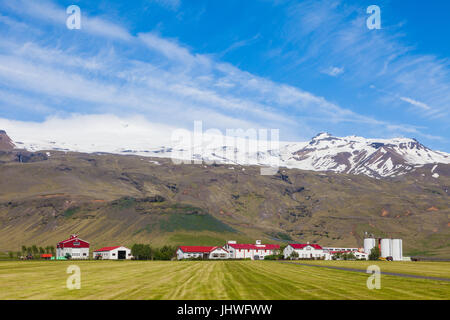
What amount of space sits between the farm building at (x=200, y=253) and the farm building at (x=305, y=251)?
26.4 metres

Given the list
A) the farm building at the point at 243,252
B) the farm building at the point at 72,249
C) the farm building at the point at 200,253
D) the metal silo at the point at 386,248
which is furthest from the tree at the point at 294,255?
the farm building at the point at 72,249

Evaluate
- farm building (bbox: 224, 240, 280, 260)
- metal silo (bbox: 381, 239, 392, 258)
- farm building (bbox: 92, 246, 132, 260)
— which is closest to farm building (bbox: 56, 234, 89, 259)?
farm building (bbox: 92, 246, 132, 260)

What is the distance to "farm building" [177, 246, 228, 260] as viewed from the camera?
595ft

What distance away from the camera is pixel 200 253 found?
603ft

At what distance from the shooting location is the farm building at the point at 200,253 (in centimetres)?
18138

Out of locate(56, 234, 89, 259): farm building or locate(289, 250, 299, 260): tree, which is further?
locate(289, 250, 299, 260): tree

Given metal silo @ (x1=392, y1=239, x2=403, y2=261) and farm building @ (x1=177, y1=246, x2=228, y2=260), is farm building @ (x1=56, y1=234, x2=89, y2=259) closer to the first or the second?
farm building @ (x1=177, y1=246, x2=228, y2=260)

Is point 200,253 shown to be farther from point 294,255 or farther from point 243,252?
point 294,255

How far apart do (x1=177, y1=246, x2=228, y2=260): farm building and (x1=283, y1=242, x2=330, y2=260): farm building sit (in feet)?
86.8

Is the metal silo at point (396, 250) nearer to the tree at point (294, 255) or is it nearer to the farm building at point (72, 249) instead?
the tree at point (294, 255)
